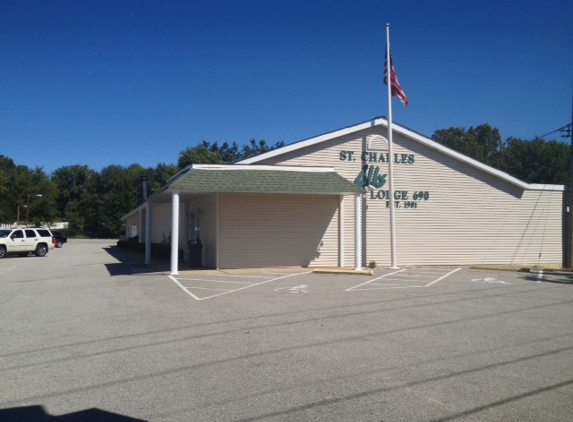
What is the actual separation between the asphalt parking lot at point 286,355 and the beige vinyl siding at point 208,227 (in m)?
6.55

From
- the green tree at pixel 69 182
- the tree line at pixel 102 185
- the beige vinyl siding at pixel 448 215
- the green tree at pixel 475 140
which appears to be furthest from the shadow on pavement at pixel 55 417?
the green tree at pixel 69 182

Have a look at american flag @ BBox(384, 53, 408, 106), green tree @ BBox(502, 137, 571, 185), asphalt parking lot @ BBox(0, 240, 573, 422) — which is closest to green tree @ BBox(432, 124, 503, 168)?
green tree @ BBox(502, 137, 571, 185)

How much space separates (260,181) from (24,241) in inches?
778

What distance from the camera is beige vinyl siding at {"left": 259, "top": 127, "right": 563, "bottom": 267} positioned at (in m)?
22.3

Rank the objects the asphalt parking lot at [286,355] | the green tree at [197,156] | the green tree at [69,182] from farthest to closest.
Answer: the green tree at [69,182]
the green tree at [197,156]
the asphalt parking lot at [286,355]

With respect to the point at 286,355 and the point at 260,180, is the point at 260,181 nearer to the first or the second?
the point at 260,180

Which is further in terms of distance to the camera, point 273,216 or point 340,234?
point 340,234

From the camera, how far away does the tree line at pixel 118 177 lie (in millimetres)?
54750

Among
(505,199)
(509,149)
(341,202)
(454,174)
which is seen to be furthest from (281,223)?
(509,149)

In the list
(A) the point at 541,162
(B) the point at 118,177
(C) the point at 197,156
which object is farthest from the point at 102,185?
(A) the point at 541,162

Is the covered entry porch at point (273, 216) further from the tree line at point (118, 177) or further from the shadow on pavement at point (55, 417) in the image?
the tree line at point (118, 177)

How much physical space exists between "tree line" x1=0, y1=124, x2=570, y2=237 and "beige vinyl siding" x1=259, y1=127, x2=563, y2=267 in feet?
93.1

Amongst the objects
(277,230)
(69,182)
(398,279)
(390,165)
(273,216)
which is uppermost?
(69,182)

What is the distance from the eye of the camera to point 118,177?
94062 mm
